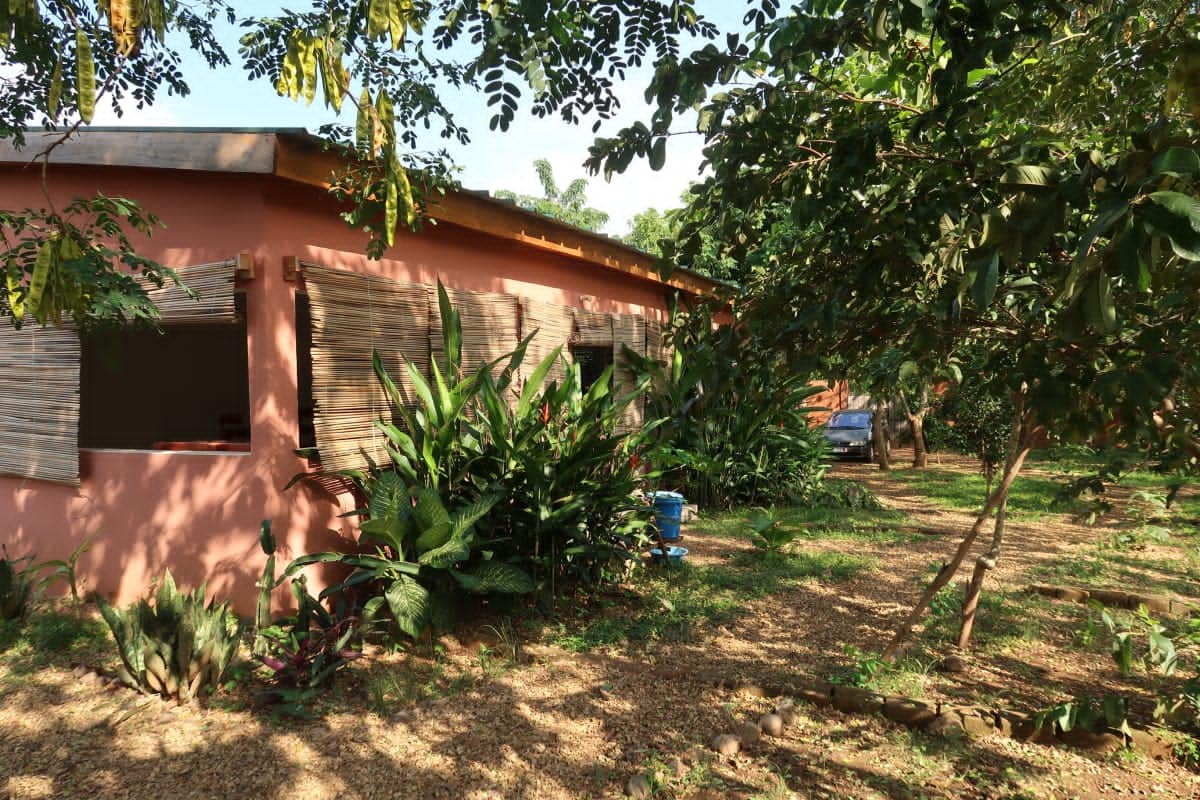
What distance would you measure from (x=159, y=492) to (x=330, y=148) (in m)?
2.52

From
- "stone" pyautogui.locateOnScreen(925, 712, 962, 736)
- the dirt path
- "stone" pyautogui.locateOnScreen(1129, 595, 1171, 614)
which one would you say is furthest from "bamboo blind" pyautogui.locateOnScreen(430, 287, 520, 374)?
"stone" pyautogui.locateOnScreen(1129, 595, 1171, 614)

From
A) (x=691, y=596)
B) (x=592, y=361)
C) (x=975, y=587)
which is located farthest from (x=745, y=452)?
(x=975, y=587)

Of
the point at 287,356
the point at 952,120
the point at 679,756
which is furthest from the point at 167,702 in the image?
the point at 952,120

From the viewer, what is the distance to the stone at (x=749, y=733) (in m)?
3.19

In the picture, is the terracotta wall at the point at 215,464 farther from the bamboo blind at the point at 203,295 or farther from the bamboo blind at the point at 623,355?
the bamboo blind at the point at 623,355

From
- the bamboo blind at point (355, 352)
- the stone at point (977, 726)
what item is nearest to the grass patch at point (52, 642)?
the bamboo blind at point (355, 352)

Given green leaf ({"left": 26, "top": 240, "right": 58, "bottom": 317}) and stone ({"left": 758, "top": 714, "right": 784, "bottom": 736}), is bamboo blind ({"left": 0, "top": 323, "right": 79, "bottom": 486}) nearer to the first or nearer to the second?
green leaf ({"left": 26, "top": 240, "right": 58, "bottom": 317})

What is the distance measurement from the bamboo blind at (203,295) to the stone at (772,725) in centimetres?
385

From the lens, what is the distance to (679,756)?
310 centimetres

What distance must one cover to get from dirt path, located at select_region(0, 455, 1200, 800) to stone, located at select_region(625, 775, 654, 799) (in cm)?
8

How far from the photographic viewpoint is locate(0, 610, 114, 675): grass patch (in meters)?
4.11

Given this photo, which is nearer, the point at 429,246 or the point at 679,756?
the point at 679,756

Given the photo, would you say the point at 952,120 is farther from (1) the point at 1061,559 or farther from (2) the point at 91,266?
(1) the point at 1061,559

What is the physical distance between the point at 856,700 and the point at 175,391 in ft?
30.7
